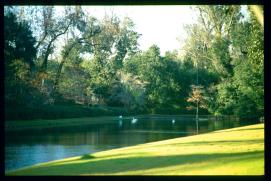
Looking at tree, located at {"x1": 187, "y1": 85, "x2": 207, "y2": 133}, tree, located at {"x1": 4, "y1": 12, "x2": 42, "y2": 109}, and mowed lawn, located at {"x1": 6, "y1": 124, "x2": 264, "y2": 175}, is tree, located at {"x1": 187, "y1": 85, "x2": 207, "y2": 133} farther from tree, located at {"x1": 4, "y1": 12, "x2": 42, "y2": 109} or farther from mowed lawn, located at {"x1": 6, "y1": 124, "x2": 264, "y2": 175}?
mowed lawn, located at {"x1": 6, "y1": 124, "x2": 264, "y2": 175}

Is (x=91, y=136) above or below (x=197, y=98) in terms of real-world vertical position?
below

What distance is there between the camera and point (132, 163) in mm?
6273

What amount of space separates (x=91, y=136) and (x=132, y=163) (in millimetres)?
6333

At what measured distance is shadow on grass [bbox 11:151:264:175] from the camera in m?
5.90

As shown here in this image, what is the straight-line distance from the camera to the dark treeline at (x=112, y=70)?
14.2 m

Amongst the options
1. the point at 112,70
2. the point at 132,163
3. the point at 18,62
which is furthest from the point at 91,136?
the point at 132,163

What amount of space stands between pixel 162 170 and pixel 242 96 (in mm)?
9677

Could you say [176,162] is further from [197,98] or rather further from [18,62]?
[18,62]

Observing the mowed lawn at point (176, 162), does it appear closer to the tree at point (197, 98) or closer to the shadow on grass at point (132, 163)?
the shadow on grass at point (132, 163)

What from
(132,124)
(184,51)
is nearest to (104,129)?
(132,124)

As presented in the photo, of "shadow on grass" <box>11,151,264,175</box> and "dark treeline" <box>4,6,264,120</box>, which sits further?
"dark treeline" <box>4,6,264,120</box>

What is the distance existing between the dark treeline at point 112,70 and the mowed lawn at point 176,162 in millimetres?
6360

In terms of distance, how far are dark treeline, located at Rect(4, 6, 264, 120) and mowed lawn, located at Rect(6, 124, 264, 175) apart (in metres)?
6.36

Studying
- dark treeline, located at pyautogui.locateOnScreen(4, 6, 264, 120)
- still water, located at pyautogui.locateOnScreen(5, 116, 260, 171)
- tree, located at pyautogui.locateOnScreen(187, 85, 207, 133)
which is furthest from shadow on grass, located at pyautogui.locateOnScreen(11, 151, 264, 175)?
tree, located at pyautogui.locateOnScreen(187, 85, 207, 133)
